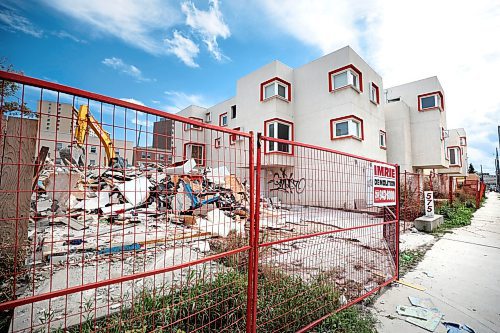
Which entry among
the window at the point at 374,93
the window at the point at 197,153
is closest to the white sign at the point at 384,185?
the window at the point at 197,153

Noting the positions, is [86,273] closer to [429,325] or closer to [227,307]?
[227,307]

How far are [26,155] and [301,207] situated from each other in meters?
4.20

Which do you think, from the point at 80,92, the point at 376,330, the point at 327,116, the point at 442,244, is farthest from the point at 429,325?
the point at 327,116

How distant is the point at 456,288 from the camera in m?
4.00

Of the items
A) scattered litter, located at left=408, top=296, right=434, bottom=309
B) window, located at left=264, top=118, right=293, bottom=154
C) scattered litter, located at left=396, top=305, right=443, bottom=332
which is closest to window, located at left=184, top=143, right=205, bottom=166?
scattered litter, located at left=396, top=305, right=443, bottom=332

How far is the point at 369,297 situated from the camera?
360 cm

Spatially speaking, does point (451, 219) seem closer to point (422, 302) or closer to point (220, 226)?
point (422, 302)

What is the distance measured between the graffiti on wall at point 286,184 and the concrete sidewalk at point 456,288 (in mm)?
1925

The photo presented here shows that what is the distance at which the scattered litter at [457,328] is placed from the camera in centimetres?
289

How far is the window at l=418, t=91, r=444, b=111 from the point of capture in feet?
56.5

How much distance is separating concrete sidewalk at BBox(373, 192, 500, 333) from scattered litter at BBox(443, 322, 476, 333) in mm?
66

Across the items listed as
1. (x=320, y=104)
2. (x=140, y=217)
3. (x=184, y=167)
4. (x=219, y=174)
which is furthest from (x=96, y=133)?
(x=320, y=104)

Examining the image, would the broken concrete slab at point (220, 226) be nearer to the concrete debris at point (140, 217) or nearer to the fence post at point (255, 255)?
the concrete debris at point (140, 217)

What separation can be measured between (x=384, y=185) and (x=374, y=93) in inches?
526
